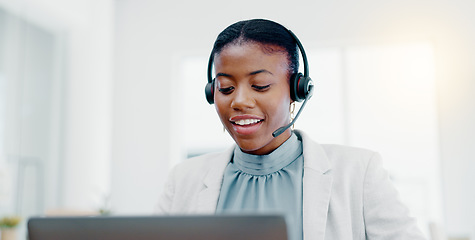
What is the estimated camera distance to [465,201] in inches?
161

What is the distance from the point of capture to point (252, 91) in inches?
38.4

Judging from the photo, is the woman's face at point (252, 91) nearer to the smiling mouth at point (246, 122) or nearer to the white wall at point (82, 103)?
the smiling mouth at point (246, 122)

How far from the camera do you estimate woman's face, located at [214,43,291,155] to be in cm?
98

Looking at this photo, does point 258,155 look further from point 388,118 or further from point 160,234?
point 388,118

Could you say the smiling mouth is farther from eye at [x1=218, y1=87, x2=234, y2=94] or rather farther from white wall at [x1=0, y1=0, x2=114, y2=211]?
white wall at [x1=0, y1=0, x2=114, y2=211]

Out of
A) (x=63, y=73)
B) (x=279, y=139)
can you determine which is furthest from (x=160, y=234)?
(x=63, y=73)

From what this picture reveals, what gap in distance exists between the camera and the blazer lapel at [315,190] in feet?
3.16

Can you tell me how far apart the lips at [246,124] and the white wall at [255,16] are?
3.57m

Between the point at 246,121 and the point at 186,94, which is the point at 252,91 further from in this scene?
the point at 186,94

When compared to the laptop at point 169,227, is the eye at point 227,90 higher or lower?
higher

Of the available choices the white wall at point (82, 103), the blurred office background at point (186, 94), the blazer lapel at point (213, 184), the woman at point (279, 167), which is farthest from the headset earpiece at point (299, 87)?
the white wall at point (82, 103)

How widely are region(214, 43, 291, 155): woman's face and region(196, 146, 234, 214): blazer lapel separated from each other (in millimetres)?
127

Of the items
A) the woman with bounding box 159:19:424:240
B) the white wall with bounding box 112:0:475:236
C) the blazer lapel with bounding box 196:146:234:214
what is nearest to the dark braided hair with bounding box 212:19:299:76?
the woman with bounding box 159:19:424:240

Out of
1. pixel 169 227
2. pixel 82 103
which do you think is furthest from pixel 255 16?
pixel 169 227
